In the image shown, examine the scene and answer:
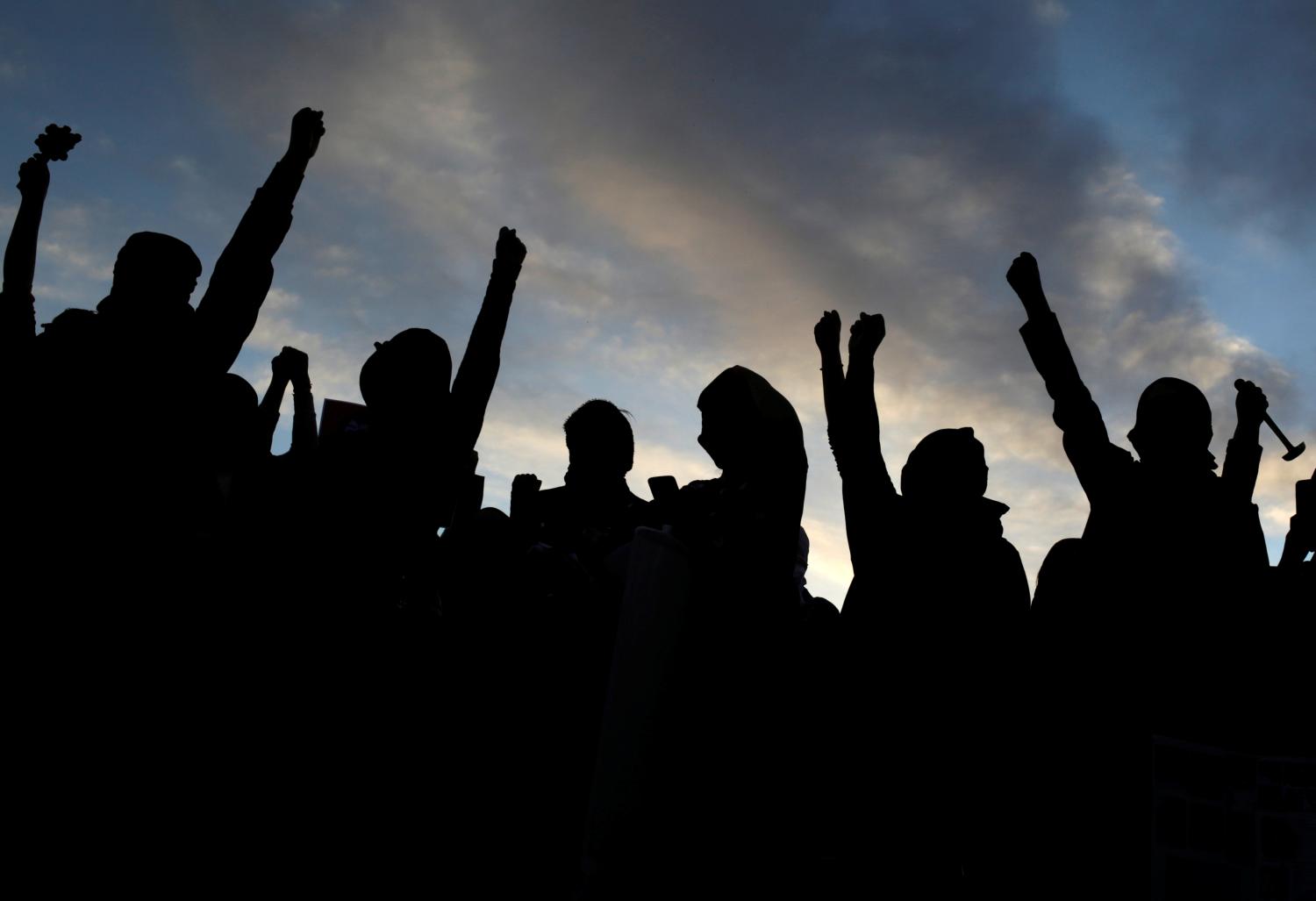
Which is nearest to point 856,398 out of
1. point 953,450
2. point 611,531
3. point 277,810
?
point 953,450

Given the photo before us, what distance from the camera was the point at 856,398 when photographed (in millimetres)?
3801

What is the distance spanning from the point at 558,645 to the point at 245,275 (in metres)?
1.53

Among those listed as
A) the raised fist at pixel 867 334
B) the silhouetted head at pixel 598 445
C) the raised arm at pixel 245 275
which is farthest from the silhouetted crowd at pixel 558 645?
the silhouetted head at pixel 598 445

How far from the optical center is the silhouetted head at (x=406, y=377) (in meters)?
3.26

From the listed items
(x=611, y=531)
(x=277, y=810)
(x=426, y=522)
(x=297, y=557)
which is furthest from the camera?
(x=611, y=531)

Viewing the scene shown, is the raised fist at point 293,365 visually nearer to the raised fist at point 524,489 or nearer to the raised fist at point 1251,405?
the raised fist at point 524,489

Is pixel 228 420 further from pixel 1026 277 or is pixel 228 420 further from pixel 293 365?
pixel 1026 277

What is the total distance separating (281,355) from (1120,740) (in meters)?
3.69

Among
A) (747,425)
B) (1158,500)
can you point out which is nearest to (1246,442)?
(1158,500)

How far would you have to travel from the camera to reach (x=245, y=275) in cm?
276

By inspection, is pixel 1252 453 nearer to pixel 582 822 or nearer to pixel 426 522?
pixel 582 822

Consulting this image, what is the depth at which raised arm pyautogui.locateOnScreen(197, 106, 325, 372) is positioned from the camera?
270 cm

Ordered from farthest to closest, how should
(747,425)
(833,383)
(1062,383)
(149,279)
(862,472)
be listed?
1. (833,383)
2. (862,472)
3. (1062,383)
4. (747,425)
5. (149,279)

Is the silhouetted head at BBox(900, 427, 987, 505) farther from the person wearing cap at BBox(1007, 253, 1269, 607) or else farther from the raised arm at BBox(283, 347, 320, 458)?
the raised arm at BBox(283, 347, 320, 458)
